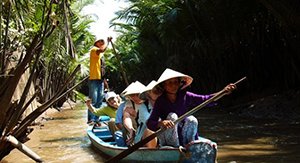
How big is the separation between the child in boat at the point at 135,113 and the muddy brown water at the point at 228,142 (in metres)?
1.12

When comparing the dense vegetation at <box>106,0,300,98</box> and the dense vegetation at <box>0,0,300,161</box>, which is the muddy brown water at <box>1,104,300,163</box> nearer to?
the dense vegetation at <box>0,0,300,161</box>

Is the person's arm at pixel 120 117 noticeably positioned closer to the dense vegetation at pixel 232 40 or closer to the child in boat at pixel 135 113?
the child in boat at pixel 135 113

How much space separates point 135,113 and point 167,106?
157 cm

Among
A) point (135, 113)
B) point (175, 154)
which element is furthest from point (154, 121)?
point (135, 113)

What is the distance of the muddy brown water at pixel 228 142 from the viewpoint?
737cm

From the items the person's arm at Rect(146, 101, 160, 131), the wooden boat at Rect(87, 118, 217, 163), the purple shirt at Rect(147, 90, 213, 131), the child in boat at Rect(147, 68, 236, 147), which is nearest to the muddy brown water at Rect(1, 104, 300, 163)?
the wooden boat at Rect(87, 118, 217, 163)

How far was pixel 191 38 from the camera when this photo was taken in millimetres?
19750

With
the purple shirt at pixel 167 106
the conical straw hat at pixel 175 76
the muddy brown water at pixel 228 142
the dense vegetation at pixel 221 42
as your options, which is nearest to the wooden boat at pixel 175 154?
the purple shirt at pixel 167 106

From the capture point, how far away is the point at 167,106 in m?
5.16

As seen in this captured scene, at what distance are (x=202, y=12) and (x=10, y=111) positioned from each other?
13573 millimetres

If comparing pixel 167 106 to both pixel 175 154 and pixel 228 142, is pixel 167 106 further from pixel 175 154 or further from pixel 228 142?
pixel 228 142

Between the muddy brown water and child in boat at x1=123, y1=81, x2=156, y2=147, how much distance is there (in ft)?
3.66

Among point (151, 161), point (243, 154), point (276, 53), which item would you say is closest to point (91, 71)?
point (243, 154)

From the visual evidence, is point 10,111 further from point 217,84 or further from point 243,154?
point 217,84
